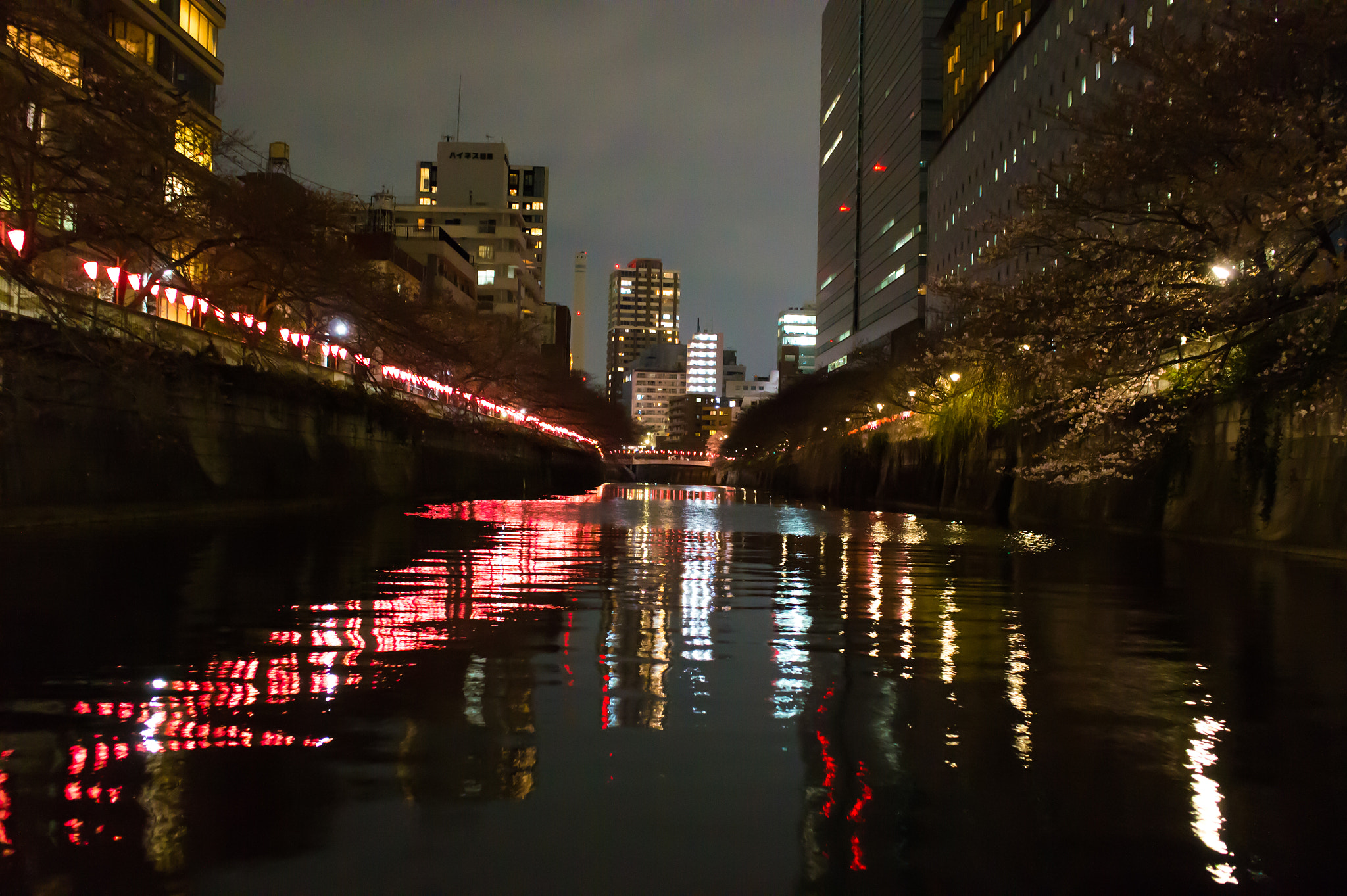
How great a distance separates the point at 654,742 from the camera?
16.4 ft

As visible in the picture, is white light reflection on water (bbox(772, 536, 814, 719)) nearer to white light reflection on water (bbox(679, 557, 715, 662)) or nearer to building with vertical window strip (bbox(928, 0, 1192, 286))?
white light reflection on water (bbox(679, 557, 715, 662))

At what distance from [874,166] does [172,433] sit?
128864 mm

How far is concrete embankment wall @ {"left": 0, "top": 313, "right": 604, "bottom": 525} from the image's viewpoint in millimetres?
19531

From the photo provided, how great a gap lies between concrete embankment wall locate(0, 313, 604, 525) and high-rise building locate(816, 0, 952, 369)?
185 feet

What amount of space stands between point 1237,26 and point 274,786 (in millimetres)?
19186

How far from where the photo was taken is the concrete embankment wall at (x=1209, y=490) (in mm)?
20516

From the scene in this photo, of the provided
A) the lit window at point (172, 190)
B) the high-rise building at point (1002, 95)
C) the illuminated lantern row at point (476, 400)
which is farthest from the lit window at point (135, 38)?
the high-rise building at point (1002, 95)

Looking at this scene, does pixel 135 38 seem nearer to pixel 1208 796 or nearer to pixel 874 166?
pixel 1208 796

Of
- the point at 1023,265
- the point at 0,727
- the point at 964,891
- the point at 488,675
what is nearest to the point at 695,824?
the point at 964,891

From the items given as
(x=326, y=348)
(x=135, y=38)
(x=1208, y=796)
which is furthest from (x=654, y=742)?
(x=135, y=38)

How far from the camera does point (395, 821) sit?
3824mm

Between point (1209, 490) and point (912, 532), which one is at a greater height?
point (1209, 490)

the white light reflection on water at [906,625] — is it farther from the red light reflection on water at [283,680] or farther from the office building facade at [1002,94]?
the office building facade at [1002,94]

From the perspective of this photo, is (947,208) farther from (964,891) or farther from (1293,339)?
(964,891)
